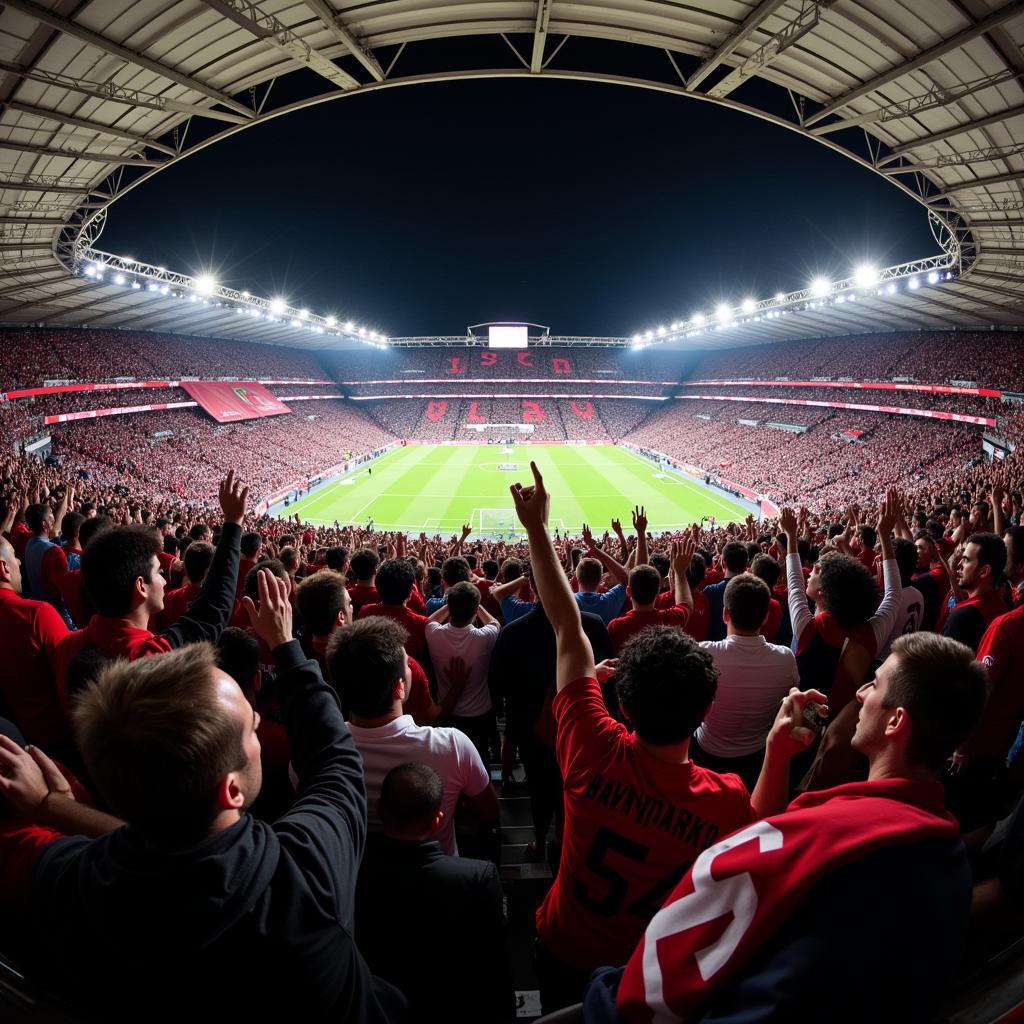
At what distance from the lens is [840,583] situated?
12.5ft

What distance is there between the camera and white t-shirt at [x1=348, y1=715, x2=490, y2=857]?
252 cm

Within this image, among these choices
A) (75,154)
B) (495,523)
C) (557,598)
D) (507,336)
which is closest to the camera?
(557,598)

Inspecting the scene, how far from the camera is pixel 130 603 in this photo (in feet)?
10.5

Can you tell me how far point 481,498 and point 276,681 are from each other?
36399 millimetres

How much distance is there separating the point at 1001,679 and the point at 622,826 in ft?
12.3

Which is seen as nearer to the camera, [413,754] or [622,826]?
[622,826]

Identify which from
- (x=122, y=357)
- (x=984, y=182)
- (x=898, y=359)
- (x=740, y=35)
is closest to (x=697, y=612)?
(x=740, y=35)

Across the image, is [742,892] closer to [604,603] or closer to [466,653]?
[466,653]

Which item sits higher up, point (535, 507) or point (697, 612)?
point (535, 507)

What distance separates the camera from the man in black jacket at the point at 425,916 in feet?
6.37

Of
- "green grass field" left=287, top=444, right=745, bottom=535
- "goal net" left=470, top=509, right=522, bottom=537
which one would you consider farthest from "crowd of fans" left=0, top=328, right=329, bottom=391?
"goal net" left=470, top=509, right=522, bottom=537

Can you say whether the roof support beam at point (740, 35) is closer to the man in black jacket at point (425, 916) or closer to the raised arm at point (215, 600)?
the raised arm at point (215, 600)

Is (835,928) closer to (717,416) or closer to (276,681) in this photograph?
(276,681)

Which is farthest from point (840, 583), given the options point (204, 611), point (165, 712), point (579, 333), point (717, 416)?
point (579, 333)
